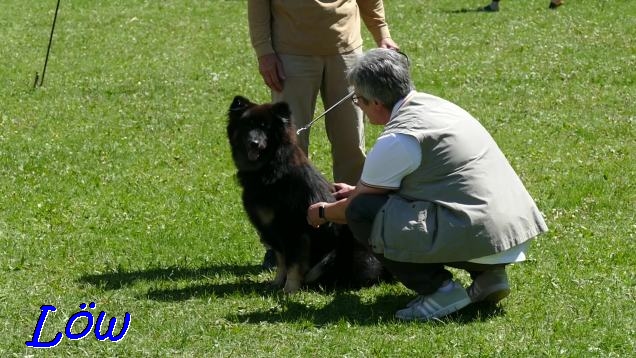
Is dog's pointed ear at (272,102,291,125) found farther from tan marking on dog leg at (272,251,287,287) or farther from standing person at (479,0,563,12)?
standing person at (479,0,563,12)

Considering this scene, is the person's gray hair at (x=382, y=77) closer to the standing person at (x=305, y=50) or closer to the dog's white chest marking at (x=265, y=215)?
the dog's white chest marking at (x=265, y=215)

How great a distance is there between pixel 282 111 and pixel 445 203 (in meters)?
1.31

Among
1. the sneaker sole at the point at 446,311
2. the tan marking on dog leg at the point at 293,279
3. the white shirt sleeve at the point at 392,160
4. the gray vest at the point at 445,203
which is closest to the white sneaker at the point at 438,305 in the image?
the sneaker sole at the point at 446,311

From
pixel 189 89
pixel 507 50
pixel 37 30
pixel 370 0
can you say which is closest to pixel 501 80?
pixel 507 50

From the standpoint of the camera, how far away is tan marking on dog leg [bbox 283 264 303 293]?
630 cm

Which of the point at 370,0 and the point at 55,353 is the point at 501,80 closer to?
the point at 370,0

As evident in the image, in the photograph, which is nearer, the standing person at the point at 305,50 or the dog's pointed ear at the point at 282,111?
the dog's pointed ear at the point at 282,111

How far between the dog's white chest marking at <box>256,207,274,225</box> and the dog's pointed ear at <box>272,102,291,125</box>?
561 mm

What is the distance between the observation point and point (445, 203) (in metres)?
5.44

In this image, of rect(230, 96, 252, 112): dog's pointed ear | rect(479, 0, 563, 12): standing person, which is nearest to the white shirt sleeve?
rect(230, 96, 252, 112): dog's pointed ear

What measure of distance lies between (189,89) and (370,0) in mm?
6395

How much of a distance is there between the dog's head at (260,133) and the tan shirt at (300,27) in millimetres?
718

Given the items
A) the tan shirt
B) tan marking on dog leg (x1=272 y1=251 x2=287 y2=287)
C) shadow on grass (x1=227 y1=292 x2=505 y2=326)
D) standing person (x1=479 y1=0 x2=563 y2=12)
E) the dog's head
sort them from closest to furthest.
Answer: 1. shadow on grass (x1=227 y1=292 x2=505 y2=326)
2. the dog's head
3. tan marking on dog leg (x1=272 y1=251 x2=287 y2=287)
4. the tan shirt
5. standing person (x1=479 y1=0 x2=563 y2=12)

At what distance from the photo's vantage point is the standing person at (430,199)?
213 inches
